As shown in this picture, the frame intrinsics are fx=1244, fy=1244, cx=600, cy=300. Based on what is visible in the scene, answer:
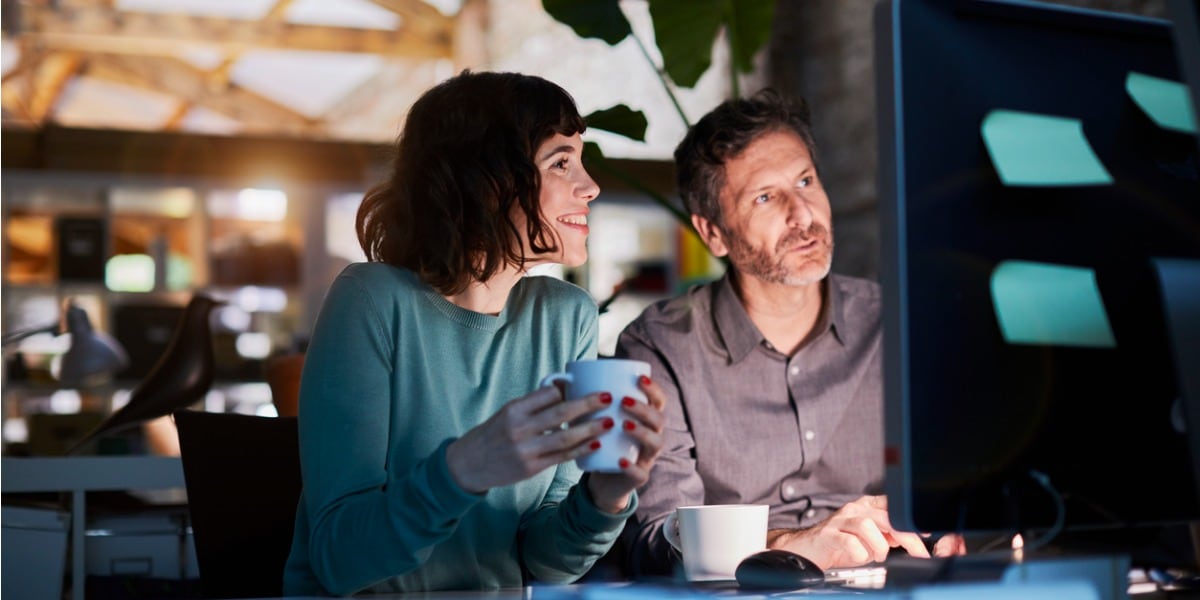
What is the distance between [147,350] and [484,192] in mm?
4867

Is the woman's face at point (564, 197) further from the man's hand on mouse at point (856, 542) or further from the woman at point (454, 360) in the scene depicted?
the man's hand on mouse at point (856, 542)

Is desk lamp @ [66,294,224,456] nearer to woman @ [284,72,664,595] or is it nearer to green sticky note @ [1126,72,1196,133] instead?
woman @ [284,72,664,595]

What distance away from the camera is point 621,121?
2.46 metres

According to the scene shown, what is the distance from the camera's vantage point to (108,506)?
7.27 feet

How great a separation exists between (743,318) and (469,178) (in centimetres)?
61

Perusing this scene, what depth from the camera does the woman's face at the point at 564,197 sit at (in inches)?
55.9

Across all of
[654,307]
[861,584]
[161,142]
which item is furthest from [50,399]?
[861,584]

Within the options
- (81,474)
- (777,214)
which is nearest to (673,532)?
(777,214)

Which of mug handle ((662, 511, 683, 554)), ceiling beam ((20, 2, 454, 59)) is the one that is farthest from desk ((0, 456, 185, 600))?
ceiling beam ((20, 2, 454, 59))

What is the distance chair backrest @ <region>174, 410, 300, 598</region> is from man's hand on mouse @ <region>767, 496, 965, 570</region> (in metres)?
0.61

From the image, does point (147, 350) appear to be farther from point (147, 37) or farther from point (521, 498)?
point (521, 498)

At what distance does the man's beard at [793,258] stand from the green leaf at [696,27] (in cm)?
96

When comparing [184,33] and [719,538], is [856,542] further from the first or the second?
[184,33]

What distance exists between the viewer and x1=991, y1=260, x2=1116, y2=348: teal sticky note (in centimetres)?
87
